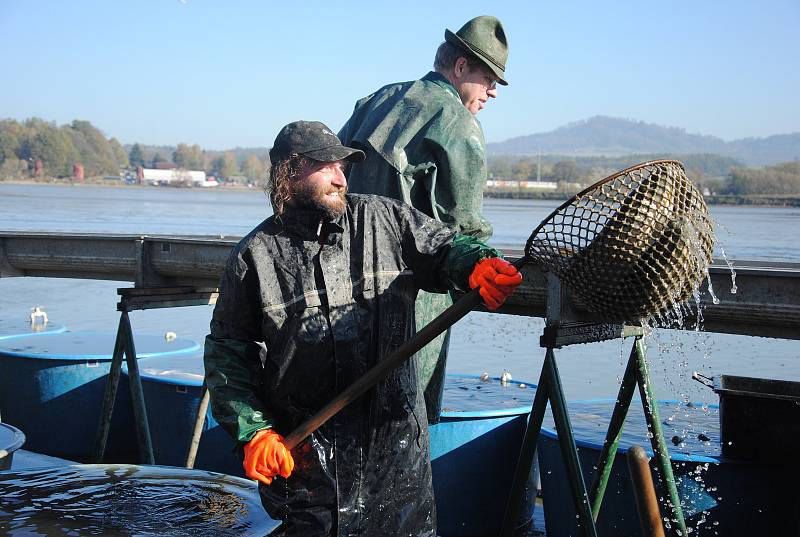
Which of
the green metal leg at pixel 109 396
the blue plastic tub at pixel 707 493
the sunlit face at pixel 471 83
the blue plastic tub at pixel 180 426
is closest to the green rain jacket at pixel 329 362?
the sunlit face at pixel 471 83

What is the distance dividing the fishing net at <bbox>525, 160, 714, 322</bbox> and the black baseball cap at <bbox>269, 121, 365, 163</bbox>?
2.51 feet

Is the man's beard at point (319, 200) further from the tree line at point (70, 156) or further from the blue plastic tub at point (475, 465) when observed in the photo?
the tree line at point (70, 156)

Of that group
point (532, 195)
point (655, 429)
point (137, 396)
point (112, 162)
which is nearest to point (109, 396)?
point (137, 396)

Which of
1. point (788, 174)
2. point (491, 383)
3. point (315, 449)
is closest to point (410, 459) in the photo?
point (315, 449)

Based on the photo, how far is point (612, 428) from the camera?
433cm

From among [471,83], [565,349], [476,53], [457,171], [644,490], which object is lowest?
[565,349]

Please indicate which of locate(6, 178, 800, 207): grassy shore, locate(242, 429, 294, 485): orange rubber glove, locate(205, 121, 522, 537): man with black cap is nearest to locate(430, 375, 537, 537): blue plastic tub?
locate(205, 121, 522, 537): man with black cap

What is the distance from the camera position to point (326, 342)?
3.51 meters

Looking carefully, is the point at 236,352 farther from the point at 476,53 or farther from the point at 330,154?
the point at 476,53

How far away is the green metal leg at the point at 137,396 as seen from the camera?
6566mm

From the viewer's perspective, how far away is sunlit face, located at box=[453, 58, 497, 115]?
15.9 feet

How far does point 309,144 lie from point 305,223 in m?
0.28

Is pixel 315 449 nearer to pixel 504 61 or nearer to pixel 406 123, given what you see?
pixel 406 123

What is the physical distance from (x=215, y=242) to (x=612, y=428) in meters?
2.97
